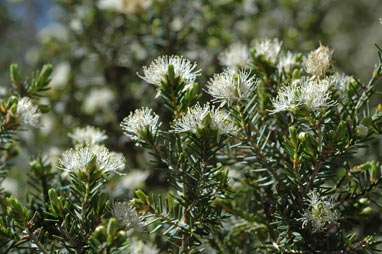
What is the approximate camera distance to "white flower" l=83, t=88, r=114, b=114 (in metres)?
2.62

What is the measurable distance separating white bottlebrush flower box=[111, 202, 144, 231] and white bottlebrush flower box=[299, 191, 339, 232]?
0.50 metres

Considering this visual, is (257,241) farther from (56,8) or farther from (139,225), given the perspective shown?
(56,8)

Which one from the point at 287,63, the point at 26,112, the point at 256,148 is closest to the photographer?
the point at 256,148

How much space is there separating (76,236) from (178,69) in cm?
60

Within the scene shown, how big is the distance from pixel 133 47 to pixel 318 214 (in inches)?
83.7

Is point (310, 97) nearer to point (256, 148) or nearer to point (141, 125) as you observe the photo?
point (256, 148)

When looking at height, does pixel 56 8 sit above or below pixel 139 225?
above

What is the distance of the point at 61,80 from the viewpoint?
2.62m

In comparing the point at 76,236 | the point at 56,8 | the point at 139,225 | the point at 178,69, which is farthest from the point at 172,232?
the point at 56,8

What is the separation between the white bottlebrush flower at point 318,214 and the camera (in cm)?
104

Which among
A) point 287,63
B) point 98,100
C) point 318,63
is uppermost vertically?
point 98,100

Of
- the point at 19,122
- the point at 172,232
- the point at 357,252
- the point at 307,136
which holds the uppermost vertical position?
the point at 19,122

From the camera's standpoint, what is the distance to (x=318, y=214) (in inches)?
40.8

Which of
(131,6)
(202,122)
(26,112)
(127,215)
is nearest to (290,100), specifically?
(202,122)
